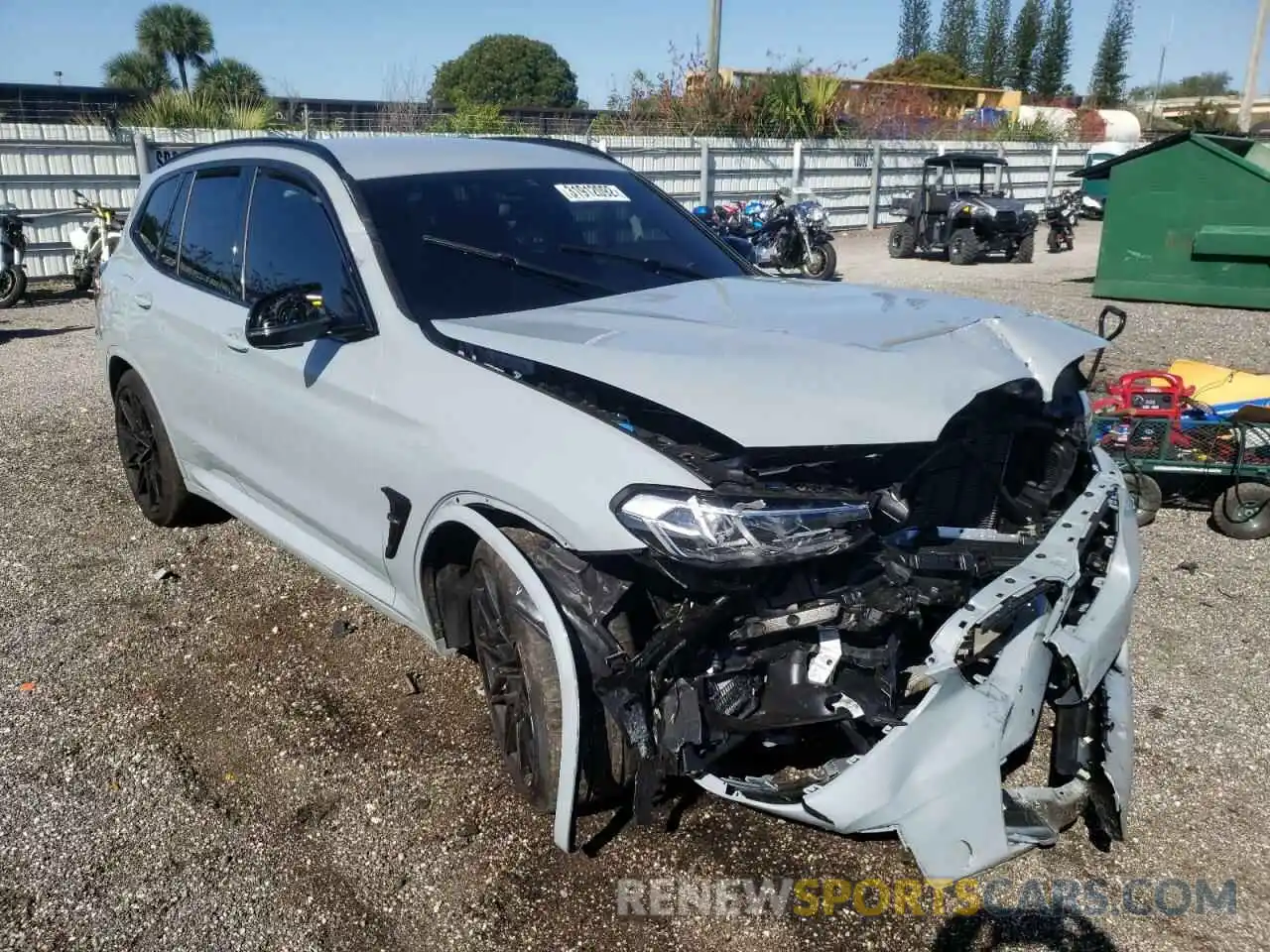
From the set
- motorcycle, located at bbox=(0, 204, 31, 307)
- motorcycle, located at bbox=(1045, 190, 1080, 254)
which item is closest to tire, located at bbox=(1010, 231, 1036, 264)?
motorcycle, located at bbox=(1045, 190, 1080, 254)

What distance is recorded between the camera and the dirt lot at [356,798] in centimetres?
265

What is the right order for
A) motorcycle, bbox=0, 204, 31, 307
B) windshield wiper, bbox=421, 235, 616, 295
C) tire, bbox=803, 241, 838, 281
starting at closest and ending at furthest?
windshield wiper, bbox=421, 235, 616, 295 → motorcycle, bbox=0, 204, 31, 307 → tire, bbox=803, 241, 838, 281

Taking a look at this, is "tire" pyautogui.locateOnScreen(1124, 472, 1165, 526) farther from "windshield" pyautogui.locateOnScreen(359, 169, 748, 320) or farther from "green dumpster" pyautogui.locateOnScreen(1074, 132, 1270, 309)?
"green dumpster" pyautogui.locateOnScreen(1074, 132, 1270, 309)

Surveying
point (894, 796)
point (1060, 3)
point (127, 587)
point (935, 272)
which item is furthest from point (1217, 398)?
point (1060, 3)

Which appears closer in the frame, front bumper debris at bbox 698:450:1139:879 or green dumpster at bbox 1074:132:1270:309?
front bumper debris at bbox 698:450:1139:879

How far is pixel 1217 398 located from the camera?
5.47 m

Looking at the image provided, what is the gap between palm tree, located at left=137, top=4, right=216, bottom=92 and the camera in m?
46.2

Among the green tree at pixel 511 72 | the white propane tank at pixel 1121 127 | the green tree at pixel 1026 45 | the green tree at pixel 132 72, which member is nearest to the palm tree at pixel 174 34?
the green tree at pixel 132 72

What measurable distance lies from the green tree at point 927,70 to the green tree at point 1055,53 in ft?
21.6

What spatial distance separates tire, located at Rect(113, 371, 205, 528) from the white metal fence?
7.93 meters

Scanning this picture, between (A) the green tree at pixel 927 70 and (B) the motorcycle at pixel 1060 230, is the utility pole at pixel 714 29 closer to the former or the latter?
(B) the motorcycle at pixel 1060 230

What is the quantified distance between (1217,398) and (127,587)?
5476 mm

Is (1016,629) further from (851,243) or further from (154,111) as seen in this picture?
(851,243)

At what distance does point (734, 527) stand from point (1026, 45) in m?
70.5
